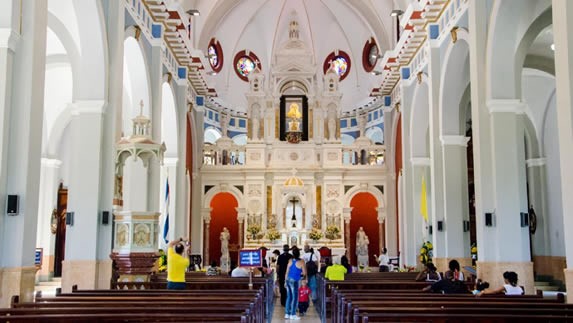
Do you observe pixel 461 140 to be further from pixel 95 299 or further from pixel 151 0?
pixel 95 299

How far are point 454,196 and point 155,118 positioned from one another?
8.05m

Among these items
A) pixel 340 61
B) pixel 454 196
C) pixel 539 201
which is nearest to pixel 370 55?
pixel 340 61

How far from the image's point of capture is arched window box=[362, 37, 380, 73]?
3142 cm

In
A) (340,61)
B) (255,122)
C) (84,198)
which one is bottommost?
(84,198)

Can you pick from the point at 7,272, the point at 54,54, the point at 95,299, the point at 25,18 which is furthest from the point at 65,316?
the point at 54,54

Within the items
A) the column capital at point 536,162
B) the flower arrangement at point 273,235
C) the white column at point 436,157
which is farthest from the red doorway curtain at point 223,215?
the white column at point 436,157

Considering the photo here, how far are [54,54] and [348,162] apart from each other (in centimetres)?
1436

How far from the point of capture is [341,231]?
26.9 meters

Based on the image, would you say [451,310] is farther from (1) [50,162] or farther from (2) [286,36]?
(2) [286,36]

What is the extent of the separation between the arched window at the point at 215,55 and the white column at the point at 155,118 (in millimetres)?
13536

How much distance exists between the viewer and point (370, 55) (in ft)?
105

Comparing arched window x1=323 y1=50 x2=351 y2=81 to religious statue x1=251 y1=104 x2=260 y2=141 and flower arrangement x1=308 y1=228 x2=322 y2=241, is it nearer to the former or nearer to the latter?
religious statue x1=251 y1=104 x2=260 y2=141

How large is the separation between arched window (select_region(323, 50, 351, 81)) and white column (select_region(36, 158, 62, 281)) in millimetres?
16742

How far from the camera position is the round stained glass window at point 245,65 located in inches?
1310
